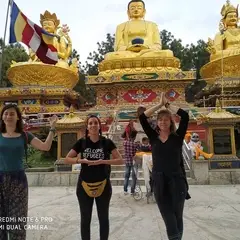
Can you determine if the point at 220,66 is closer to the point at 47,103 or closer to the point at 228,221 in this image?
the point at 47,103

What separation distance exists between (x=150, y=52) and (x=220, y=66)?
13.2 ft

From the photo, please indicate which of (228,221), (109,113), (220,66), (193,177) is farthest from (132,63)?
(228,221)

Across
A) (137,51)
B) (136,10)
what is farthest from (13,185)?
(136,10)

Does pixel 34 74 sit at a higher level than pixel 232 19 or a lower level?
lower

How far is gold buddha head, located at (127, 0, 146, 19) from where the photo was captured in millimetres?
19670

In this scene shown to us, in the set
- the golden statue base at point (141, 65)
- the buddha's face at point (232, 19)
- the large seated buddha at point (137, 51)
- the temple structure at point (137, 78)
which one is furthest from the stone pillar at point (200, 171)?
the buddha's face at point (232, 19)

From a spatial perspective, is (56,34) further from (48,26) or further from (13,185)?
(13,185)

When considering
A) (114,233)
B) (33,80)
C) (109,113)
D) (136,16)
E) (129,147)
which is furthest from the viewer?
(136,16)

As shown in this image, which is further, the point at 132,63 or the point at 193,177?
the point at 132,63

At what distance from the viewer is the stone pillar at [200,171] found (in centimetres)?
786

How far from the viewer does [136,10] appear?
19672mm

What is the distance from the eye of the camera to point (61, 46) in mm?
20422

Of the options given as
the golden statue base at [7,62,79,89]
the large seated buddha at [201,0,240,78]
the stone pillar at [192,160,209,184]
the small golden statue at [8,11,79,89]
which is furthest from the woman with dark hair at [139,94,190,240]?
the golden statue base at [7,62,79,89]

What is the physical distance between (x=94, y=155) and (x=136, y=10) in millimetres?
18085
